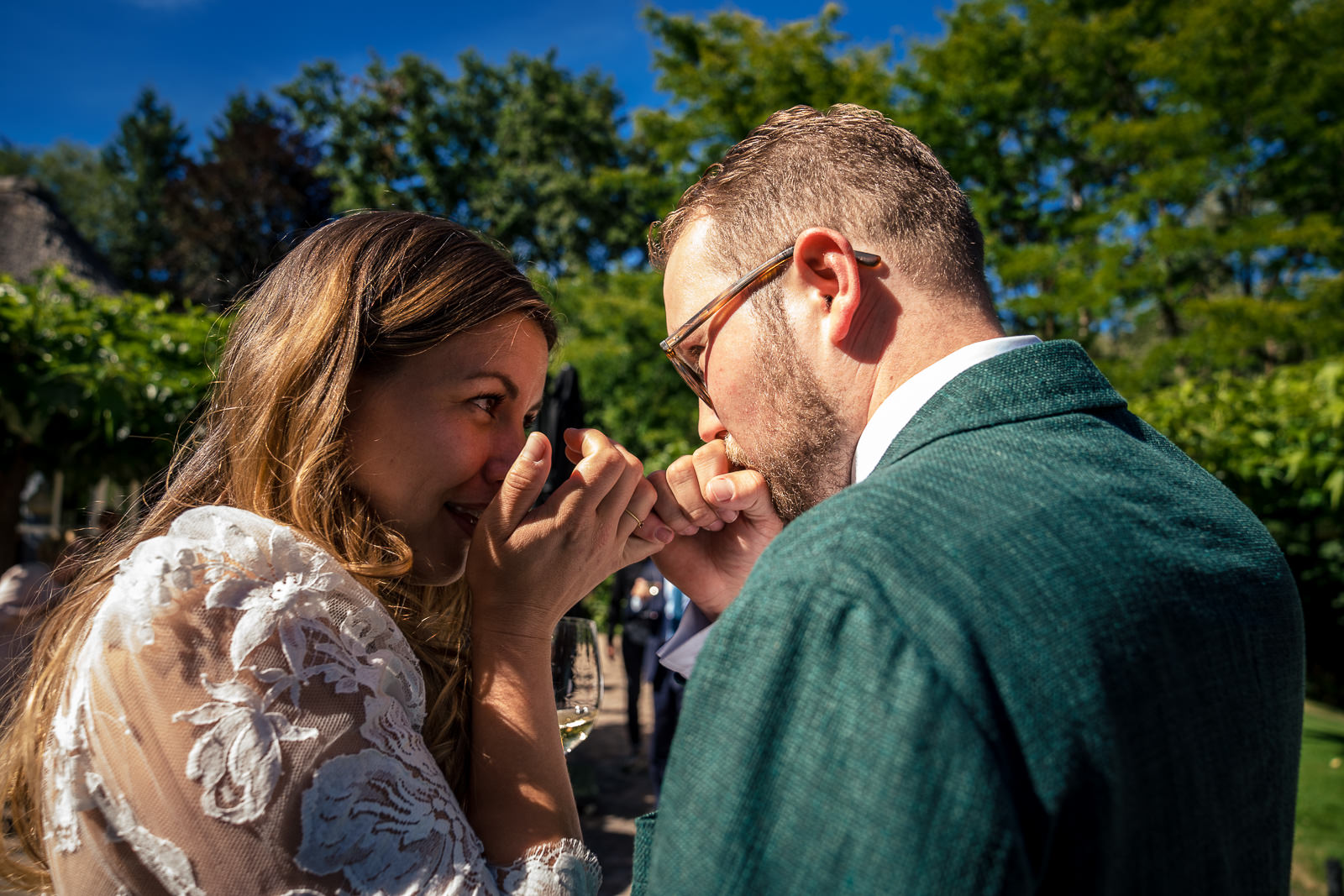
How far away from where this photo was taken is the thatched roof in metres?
16.1

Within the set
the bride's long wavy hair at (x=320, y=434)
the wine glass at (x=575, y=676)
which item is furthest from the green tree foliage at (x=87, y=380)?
the wine glass at (x=575, y=676)

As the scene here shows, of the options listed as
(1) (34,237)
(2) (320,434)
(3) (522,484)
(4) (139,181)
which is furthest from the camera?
(4) (139,181)

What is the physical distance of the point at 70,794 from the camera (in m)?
1.35

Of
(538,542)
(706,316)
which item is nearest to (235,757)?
(538,542)

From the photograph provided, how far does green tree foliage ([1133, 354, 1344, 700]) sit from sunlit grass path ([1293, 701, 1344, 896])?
1.47m

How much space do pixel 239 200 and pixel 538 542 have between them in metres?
31.3

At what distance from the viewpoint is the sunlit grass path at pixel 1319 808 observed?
545 centimetres

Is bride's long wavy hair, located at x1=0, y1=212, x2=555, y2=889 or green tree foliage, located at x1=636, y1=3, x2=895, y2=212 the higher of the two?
green tree foliage, located at x1=636, y1=3, x2=895, y2=212

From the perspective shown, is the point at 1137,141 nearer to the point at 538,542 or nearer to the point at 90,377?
the point at 90,377

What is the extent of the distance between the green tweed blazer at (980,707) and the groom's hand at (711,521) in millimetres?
1011

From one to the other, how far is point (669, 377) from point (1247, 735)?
13.2m

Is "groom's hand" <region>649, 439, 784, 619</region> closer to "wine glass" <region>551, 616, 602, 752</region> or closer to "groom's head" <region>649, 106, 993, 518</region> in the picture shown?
"groom's head" <region>649, 106, 993, 518</region>

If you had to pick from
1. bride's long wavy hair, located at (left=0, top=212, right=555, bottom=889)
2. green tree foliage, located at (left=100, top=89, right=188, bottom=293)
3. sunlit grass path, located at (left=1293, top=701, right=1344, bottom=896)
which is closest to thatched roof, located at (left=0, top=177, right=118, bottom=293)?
bride's long wavy hair, located at (left=0, top=212, right=555, bottom=889)

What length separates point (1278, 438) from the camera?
20.1 ft
